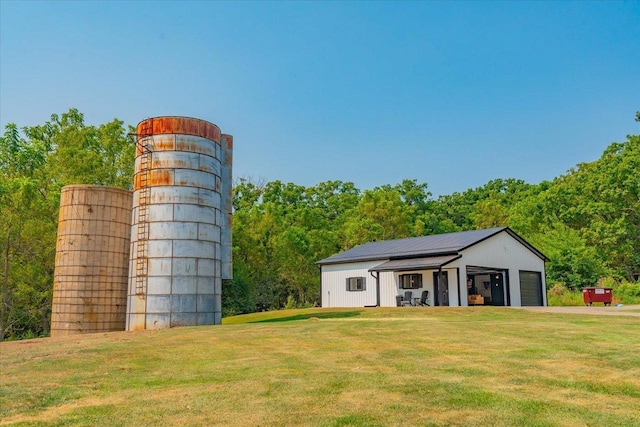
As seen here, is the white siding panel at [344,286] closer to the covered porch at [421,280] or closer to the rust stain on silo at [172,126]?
the covered porch at [421,280]

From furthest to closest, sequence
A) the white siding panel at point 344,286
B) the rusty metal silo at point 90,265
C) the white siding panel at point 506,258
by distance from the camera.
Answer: the white siding panel at point 344,286
the white siding panel at point 506,258
the rusty metal silo at point 90,265

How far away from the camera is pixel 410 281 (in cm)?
3241

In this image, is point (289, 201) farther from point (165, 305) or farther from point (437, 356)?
point (437, 356)

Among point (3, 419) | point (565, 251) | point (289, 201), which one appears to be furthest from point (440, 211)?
point (3, 419)

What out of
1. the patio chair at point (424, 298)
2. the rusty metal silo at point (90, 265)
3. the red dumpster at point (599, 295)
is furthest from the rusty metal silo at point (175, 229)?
the red dumpster at point (599, 295)

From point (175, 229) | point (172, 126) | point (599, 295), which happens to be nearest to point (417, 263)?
point (599, 295)

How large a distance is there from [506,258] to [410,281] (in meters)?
6.18

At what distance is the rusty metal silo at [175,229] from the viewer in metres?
19.5

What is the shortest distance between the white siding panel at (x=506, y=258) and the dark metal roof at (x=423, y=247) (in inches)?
13.4

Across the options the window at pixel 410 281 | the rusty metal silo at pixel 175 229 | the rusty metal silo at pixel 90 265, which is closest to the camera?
the rusty metal silo at pixel 175 229

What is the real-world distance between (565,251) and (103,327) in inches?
1344

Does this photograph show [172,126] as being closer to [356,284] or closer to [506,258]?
[356,284]

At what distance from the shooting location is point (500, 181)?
3428 inches

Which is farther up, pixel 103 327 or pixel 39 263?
pixel 39 263
